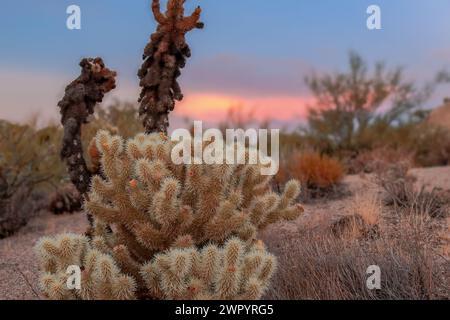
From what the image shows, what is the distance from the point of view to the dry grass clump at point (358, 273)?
5102mm

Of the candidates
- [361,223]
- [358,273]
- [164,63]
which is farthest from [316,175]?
[358,273]

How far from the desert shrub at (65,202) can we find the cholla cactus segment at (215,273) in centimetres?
718

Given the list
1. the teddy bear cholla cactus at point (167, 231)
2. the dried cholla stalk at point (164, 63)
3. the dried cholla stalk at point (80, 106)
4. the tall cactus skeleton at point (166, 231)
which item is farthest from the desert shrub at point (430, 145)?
the teddy bear cholla cactus at point (167, 231)

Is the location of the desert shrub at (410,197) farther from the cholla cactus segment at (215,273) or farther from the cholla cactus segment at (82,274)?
the cholla cactus segment at (82,274)

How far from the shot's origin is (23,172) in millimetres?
11188

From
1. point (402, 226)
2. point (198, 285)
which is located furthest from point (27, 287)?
point (402, 226)

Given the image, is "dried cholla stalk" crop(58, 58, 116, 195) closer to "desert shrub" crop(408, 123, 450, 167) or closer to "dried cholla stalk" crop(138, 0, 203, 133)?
"dried cholla stalk" crop(138, 0, 203, 133)

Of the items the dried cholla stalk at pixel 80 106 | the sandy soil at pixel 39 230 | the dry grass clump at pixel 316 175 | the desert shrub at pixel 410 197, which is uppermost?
the dried cholla stalk at pixel 80 106

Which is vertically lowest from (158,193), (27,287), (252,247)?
(27,287)

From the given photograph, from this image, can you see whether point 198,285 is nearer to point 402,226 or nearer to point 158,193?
point 158,193

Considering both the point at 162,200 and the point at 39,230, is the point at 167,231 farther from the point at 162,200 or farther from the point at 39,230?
the point at 39,230

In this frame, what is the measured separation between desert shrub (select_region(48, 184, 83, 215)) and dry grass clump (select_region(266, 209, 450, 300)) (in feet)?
20.7
